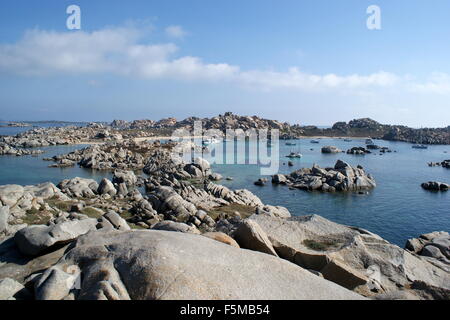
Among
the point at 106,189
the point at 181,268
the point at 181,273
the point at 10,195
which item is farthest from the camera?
the point at 106,189

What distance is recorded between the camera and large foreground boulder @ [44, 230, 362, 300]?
26.7 ft

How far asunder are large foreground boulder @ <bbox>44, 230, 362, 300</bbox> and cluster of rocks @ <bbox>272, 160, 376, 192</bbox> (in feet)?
165

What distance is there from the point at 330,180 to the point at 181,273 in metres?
56.0

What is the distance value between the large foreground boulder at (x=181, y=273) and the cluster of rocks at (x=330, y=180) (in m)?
50.2

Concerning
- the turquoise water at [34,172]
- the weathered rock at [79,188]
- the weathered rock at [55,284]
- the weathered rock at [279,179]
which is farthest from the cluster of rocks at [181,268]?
the turquoise water at [34,172]

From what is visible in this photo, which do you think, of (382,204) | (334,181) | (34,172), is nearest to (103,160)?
(34,172)

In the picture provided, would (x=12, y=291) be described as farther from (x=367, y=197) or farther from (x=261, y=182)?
(x=261, y=182)

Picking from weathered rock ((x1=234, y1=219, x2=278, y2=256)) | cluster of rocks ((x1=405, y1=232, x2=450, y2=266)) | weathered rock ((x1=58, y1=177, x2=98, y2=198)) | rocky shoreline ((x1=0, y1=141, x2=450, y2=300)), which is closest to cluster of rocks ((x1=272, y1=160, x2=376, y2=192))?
cluster of rocks ((x1=405, y1=232, x2=450, y2=266))

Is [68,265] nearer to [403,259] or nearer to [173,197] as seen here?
[403,259]

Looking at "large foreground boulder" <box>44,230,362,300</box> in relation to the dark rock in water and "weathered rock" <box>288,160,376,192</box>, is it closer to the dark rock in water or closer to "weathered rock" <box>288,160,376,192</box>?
"weathered rock" <box>288,160,376,192</box>

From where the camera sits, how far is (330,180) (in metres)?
60.4

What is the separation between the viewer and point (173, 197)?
37062 millimetres
